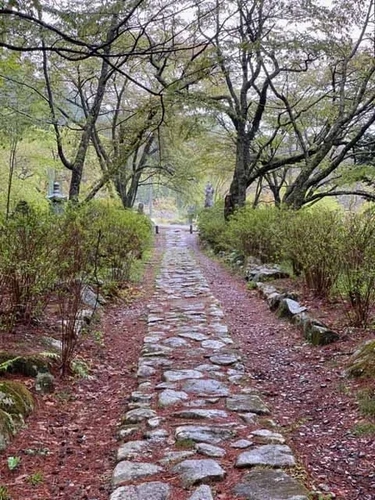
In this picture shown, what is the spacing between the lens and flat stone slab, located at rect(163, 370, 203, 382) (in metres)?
3.69

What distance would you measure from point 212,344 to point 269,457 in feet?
7.27

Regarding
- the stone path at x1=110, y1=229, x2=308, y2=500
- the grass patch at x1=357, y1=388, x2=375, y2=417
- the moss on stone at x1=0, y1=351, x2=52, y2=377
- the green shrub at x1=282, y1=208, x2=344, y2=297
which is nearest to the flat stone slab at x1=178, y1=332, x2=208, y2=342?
the stone path at x1=110, y1=229, x2=308, y2=500

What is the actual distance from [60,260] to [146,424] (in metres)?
1.86

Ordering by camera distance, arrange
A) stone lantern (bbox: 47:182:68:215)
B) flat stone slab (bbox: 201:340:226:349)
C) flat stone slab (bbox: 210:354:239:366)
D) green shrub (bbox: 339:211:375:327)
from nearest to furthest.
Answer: flat stone slab (bbox: 210:354:239:366)
green shrub (bbox: 339:211:375:327)
flat stone slab (bbox: 201:340:226:349)
stone lantern (bbox: 47:182:68:215)

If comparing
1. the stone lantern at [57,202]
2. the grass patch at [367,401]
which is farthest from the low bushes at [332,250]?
the stone lantern at [57,202]

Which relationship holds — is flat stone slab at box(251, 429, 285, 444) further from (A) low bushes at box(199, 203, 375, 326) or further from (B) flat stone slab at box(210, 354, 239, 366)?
(A) low bushes at box(199, 203, 375, 326)

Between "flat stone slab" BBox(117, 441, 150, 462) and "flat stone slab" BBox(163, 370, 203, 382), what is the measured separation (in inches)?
41.1

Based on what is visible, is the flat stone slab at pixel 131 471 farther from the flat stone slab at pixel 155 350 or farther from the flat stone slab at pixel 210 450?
the flat stone slab at pixel 155 350

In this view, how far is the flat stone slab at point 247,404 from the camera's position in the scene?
3115 millimetres

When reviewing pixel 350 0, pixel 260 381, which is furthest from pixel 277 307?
pixel 350 0

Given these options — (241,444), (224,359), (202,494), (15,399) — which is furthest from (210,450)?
(224,359)

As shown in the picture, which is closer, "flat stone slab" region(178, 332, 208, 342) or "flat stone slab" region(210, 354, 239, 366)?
"flat stone slab" region(210, 354, 239, 366)

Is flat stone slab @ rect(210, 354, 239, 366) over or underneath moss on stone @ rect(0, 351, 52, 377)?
underneath

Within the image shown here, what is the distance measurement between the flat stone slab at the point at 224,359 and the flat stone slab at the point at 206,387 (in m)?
0.45
